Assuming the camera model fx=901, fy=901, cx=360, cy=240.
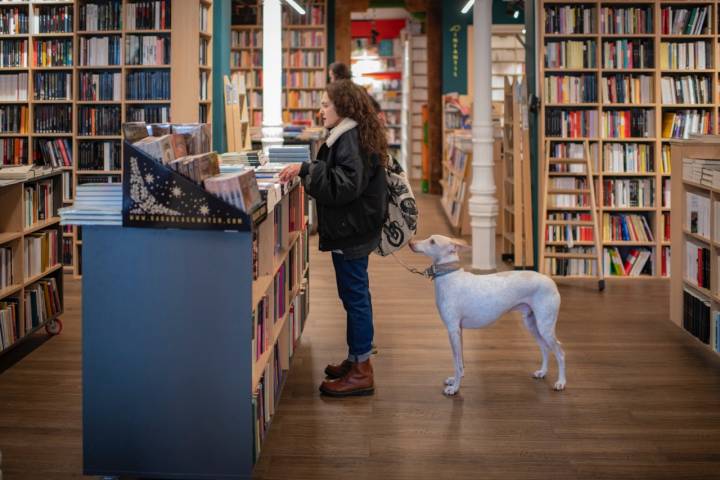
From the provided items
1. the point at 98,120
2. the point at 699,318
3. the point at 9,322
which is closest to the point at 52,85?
the point at 98,120

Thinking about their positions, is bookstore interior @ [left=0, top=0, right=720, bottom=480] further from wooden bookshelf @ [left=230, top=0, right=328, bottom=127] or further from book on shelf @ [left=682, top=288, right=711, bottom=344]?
wooden bookshelf @ [left=230, top=0, right=328, bottom=127]

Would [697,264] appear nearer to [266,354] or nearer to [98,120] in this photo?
[266,354]

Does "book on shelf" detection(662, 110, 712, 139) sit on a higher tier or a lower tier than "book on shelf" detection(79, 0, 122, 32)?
lower

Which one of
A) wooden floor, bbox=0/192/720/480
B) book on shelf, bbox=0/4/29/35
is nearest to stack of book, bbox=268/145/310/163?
wooden floor, bbox=0/192/720/480

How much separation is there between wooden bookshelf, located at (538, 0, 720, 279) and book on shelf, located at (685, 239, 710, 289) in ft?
7.33

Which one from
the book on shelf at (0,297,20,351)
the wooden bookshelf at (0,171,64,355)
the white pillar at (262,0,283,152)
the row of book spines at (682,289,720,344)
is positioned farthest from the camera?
the white pillar at (262,0,283,152)

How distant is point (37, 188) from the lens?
18.3 ft

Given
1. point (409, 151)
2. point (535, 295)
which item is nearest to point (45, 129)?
point (535, 295)

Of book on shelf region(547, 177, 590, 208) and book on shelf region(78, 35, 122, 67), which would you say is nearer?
book on shelf region(78, 35, 122, 67)

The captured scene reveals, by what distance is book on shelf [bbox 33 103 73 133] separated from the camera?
26.2ft

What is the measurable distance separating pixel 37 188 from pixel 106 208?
8.49ft

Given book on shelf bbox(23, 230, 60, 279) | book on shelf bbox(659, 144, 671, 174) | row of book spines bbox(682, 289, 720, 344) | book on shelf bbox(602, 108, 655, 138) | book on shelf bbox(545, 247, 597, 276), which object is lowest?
row of book spines bbox(682, 289, 720, 344)

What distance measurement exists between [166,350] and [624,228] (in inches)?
227

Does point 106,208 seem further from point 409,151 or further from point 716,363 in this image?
point 409,151
